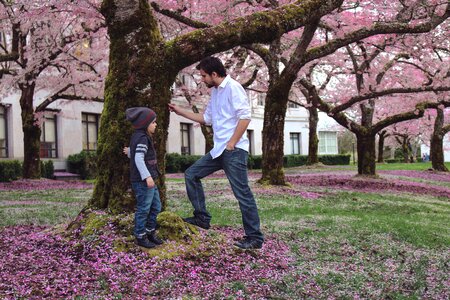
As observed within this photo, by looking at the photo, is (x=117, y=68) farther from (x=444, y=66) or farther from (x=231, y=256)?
(x=444, y=66)

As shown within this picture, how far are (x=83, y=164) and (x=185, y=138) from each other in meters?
13.7

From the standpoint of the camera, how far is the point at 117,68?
20.9ft

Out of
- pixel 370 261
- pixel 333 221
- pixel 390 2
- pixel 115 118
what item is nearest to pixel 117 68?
pixel 115 118

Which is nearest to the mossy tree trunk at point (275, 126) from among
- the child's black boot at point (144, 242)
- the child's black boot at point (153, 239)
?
the child's black boot at point (153, 239)

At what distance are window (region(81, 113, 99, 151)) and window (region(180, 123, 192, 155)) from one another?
9.36 meters

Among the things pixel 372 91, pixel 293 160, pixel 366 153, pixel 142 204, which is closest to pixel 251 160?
pixel 293 160

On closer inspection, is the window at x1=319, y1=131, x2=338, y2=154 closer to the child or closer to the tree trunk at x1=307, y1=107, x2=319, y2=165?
the tree trunk at x1=307, y1=107, x2=319, y2=165

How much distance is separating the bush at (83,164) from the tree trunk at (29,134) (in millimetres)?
6626

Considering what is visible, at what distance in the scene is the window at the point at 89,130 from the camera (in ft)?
106

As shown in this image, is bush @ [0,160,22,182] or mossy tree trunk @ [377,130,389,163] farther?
mossy tree trunk @ [377,130,389,163]

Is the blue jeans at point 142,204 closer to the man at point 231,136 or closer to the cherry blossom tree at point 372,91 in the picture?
the man at point 231,136

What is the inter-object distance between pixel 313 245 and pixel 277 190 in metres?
7.28

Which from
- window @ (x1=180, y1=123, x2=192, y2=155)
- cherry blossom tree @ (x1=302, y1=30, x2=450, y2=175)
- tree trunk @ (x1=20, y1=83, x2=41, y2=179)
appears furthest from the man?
window @ (x1=180, y1=123, x2=192, y2=155)

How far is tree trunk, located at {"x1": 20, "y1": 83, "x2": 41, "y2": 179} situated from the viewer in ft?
69.8
